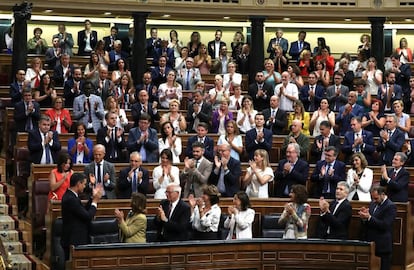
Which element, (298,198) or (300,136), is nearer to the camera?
(298,198)

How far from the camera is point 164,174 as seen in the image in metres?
12.1

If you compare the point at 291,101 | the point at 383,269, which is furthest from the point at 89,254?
the point at 291,101

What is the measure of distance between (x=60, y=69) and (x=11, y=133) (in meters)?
2.02

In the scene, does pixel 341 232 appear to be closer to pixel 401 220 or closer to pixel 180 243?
pixel 401 220

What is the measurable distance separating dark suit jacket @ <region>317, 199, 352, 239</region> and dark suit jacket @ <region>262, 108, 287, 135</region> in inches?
105

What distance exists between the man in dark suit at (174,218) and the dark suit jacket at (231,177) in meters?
1.20

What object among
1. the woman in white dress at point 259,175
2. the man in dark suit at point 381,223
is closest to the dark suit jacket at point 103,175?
the woman in white dress at point 259,175

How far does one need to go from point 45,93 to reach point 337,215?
5091 millimetres

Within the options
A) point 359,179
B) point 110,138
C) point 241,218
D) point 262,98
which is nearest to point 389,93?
point 262,98

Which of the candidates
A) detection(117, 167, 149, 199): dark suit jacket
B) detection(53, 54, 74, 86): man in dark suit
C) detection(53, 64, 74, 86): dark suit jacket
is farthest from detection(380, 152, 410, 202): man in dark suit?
detection(53, 64, 74, 86): dark suit jacket

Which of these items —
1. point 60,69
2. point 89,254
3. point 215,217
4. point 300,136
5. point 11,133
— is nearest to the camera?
point 89,254

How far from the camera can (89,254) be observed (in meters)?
10.3

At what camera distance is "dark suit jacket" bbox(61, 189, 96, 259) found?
35.6ft

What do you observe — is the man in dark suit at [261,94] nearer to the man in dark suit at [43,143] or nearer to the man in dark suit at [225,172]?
the man in dark suit at [225,172]
